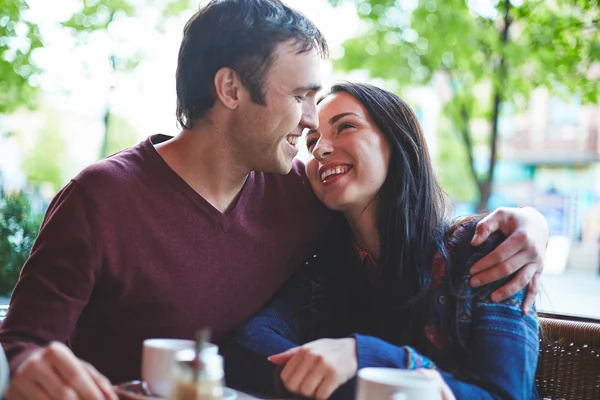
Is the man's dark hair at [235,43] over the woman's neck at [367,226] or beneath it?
over

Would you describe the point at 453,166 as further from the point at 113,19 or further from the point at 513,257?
the point at 513,257

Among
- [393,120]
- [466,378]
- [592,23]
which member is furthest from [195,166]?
[592,23]

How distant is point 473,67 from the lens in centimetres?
463

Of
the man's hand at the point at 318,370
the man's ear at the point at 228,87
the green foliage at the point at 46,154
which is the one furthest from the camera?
the green foliage at the point at 46,154

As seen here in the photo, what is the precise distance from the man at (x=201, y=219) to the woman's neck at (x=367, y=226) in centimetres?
12

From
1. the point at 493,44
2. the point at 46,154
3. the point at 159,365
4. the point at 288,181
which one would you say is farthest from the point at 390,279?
the point at 46,154

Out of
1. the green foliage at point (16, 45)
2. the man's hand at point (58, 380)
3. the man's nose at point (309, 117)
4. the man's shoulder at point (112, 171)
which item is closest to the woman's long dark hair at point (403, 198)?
the man's nose at point (309, 117)

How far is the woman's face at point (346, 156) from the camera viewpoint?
1.68 m

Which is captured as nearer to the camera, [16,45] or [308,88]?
[308,88]

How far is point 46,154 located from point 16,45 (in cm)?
1101

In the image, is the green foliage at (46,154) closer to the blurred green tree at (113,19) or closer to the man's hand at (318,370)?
the blurred green tree at (113,19)

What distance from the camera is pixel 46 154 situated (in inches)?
554

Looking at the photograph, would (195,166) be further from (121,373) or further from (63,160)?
(63,160)

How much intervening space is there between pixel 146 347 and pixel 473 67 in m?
4.03
